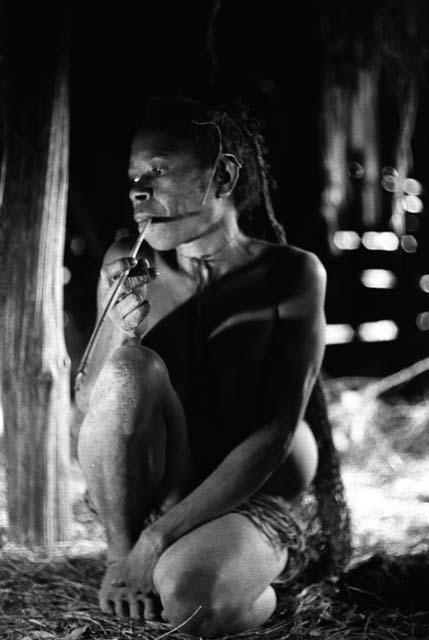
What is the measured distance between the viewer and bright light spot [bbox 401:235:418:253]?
4105 millimetres

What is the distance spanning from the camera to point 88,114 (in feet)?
12.0

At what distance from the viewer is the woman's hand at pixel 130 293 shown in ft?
7.21

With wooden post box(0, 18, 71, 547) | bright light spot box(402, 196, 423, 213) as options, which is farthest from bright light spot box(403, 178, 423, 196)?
wooden post box(0, 18, 71, 547)

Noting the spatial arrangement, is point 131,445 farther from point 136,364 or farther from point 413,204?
point 413,204

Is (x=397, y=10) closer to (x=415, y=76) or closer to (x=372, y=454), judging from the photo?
(x=415, y=76)

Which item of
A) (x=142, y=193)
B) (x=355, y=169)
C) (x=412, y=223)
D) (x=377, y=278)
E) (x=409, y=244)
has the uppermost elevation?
(x=142, y=193)

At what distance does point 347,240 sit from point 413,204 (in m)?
0.58

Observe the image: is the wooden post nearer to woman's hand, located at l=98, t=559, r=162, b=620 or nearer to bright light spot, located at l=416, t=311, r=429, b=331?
woman's hand, located at l=98, t=559, r=162, b=620

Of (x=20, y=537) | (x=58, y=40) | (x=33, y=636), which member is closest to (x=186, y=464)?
(x=33, y=636)

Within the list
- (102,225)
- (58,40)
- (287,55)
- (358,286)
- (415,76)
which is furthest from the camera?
(358,286)

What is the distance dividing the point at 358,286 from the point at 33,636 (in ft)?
9.47

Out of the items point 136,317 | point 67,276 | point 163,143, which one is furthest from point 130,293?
point 67,276

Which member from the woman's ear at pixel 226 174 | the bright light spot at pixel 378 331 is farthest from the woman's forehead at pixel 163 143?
the bright light spot at pixel 378 331

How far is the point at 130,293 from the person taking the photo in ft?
7.23
